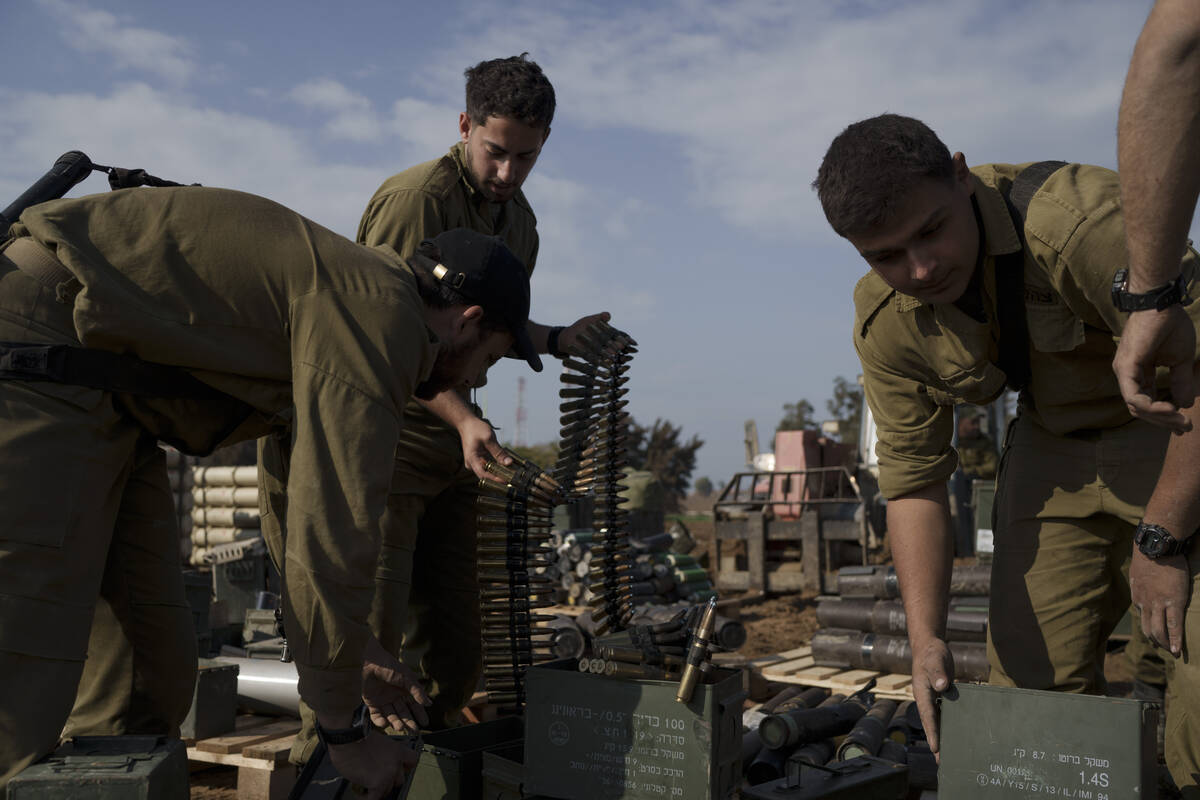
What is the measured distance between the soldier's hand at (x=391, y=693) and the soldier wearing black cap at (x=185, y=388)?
1.92 ft

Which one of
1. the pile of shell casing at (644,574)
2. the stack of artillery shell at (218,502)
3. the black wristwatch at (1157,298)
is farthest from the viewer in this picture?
the stack of artillery shell at (218,502)

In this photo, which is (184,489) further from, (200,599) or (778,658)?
(778,658)

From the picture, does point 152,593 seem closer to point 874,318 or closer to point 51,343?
point 51,343

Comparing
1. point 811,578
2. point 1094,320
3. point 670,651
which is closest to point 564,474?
point 670,651

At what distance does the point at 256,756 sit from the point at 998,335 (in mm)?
4060

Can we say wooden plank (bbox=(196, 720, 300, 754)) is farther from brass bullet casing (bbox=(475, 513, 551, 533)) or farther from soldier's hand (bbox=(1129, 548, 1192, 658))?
soldier's hand (bbox=(1129, 548, 1192, 658))

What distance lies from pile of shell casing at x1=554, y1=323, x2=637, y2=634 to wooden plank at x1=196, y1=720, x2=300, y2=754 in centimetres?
212

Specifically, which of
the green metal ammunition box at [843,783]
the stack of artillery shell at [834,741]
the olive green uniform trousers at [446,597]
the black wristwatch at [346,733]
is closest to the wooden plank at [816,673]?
Answer: the stack of artillery shell at [834,741]

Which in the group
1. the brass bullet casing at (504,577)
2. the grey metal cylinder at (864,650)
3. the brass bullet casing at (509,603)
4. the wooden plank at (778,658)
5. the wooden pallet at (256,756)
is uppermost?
the brass bullet casing at (504,577)

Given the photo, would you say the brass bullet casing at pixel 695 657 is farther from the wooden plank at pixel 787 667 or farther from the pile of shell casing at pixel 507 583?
the wooden plank at pixel 787 667

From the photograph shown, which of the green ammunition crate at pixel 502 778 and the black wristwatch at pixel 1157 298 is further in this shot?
the green ammunition crate at pixel 502 778

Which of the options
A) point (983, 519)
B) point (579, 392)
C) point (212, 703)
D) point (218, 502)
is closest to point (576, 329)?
point (579, 392)

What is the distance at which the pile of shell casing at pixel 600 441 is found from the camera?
4828 mm

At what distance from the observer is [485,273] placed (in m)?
3.31
